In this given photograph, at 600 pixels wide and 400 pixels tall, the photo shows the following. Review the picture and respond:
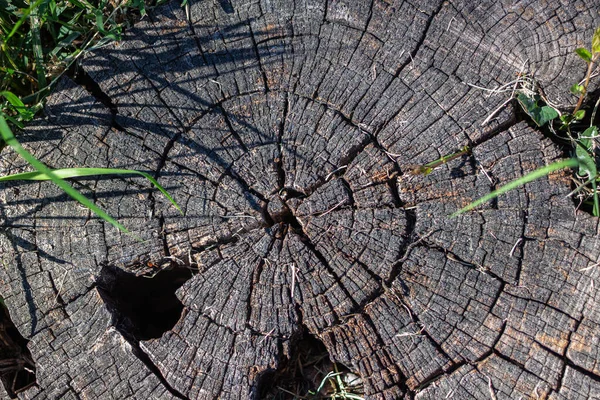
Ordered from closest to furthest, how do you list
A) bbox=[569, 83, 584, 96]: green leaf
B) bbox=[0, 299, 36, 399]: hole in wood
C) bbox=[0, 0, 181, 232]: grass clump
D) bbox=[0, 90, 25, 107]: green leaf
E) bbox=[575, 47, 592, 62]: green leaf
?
bbox=[575, 47, 592, 62]: green leaf < bbox=[569, 83, 584, 96]: green leaf < bbox=[0, 90, 25, 107]: green leaf < bbox=[0, 0, 181, 232]: grass clump < bbox=[0, 299, 36, 399]: hole in wood

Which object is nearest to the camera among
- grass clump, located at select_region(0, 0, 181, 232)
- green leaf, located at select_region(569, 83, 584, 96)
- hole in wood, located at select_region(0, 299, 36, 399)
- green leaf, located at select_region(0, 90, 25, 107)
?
green leaf, located at select_region(569, 83, 584, 96)

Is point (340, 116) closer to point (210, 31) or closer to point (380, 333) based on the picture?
point (210, 31)

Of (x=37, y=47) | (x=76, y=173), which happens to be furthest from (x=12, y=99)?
(x=76, y=173)

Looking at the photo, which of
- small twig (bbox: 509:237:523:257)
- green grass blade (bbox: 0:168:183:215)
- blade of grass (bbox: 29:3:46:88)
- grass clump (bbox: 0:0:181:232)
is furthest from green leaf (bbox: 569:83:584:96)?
blade of grass (bbox: 29:3:46:88)

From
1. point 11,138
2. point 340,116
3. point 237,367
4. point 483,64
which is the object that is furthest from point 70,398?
point 483,64

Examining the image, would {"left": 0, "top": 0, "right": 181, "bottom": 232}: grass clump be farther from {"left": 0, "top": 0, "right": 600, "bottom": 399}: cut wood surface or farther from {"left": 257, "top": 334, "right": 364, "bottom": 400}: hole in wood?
{"left": 257, "top": 334, "right": 364, "bottom": 400}: hole in wood

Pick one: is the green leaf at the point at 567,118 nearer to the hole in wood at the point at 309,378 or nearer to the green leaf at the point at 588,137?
the green leaf at the point at 588,137

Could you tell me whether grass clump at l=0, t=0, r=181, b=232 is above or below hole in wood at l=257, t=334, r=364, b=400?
above

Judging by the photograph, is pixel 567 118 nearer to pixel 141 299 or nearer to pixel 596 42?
pixel 596 42
